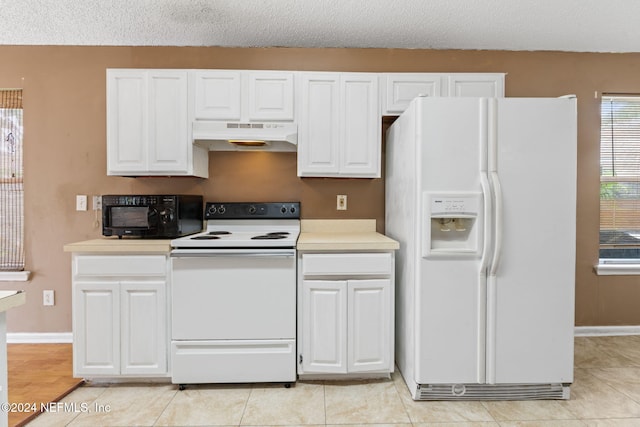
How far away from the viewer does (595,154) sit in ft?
9.48

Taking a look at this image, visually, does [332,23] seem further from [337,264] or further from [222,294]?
[222,294]

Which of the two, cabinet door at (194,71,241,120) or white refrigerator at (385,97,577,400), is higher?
cabinet door at (194,71,241,120)

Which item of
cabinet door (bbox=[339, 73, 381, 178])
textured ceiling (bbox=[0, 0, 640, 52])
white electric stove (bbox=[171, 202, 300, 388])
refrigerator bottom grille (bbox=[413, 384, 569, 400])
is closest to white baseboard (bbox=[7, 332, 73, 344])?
white electric stove (bbox=[171, 202, 300, 388])

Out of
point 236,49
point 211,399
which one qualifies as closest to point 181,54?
point 236,49

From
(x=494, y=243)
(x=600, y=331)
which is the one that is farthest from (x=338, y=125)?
(x=600, y=331)

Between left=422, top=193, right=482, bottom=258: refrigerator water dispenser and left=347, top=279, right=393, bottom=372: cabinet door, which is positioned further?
left=347, top=279, right=393, bottom=372: cabinet door

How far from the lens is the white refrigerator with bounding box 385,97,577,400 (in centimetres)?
188

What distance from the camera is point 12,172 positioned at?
2.79 meters

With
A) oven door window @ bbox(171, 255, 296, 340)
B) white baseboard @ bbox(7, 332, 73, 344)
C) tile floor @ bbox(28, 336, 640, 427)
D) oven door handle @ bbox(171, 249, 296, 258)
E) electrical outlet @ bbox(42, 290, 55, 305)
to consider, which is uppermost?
oven door handle @ bbox(171, 249, 296, 258)

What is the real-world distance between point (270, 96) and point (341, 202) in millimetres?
992

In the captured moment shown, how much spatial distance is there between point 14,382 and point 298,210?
2168mm

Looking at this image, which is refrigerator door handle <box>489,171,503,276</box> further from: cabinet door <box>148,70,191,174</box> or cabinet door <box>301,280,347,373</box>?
cabinet door <box>148,70,191,174</box>

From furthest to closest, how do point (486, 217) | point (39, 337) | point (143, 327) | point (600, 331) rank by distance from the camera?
1. point (600, 331)
2. point (39, 337)
3. point (143, 327)
4. point (486, 217)

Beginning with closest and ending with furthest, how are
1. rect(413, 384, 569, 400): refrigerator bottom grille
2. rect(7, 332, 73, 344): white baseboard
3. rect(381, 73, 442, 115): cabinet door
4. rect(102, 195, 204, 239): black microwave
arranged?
1. rect(413, 384, 569, 400): refrigerator bottom grille
2. rect(102, 195, 204, 239): black microwave
3. rect(381, 73, 442, 115): cabinet door
4. rect(7, 332, 73, 344): white baseboard
